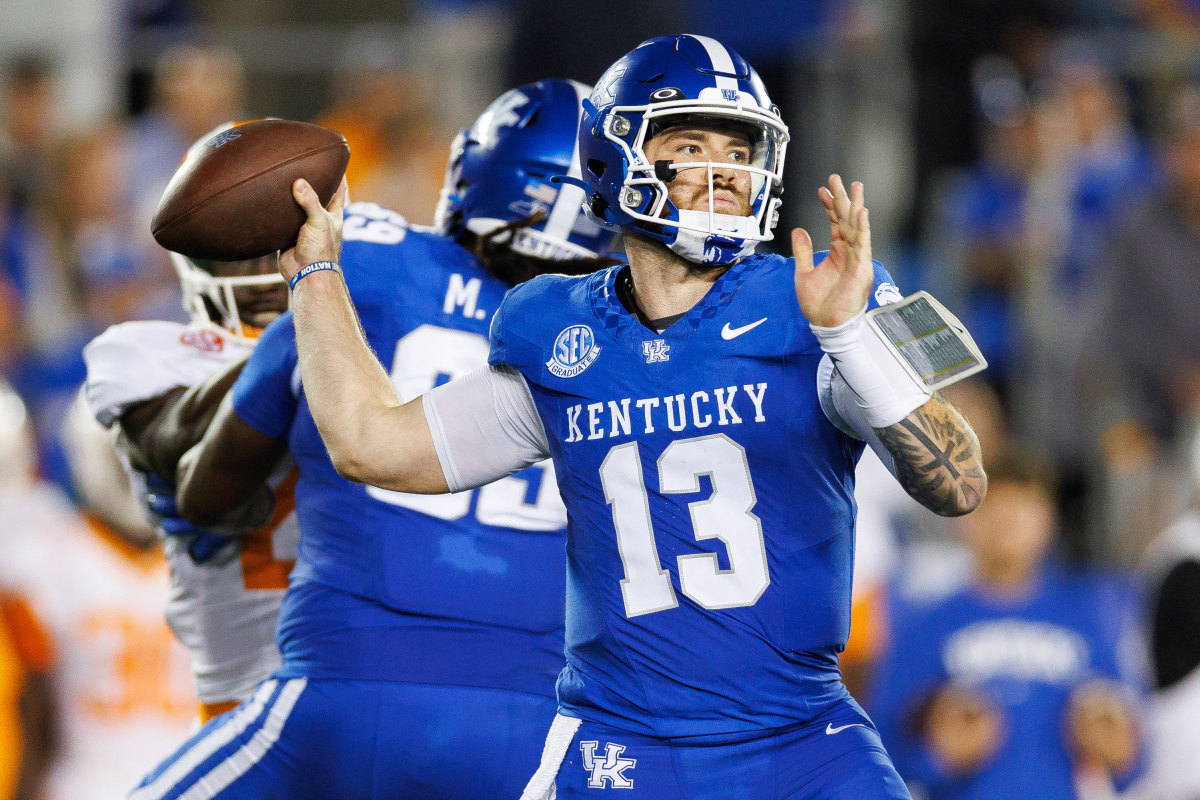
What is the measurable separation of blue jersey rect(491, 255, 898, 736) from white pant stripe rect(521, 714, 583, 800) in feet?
0.15

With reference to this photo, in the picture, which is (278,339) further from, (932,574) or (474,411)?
(932,574)

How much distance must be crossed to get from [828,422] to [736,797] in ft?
2.15

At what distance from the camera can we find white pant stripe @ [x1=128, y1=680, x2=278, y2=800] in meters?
3.46

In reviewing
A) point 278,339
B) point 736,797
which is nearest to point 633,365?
point 736,797

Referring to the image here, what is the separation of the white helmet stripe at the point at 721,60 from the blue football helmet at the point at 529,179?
660 mm

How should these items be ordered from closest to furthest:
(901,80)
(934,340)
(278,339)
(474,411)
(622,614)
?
(934,340)
(622,614)
(474,411)
(278,339)
(901,80)

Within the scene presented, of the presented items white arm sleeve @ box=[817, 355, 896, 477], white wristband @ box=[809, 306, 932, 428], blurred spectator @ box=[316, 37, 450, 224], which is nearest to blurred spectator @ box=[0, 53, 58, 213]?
blurred spectator @ box=[316, 37, 450, 224]

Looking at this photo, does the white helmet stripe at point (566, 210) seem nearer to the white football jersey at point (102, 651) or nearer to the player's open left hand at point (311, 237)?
the player's open left hand at point (311, 237)

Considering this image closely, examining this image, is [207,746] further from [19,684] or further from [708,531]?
[19,684]

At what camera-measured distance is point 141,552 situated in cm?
652

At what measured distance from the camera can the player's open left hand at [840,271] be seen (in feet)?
8.65

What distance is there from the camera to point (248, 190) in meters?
3.19

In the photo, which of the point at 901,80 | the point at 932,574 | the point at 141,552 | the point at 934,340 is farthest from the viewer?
the point at 901,80

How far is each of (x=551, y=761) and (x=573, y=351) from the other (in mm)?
736
